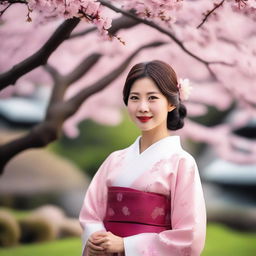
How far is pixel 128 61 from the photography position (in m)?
3.55

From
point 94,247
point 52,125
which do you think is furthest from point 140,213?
point 52,125

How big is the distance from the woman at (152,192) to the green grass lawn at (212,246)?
174cm

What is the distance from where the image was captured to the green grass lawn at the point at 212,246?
3.66m

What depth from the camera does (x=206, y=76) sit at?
13.5ft

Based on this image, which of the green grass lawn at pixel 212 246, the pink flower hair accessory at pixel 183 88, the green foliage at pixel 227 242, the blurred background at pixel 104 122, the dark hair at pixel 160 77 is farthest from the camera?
the green foliage at pixel 227 242

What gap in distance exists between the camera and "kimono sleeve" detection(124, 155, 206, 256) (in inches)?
72.9

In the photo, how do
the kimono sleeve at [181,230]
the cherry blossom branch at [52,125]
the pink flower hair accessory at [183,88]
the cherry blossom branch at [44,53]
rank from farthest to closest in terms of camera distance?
the cherry blossom branch at [52,125]
the cherry blossom branch at [44,53]
the pink flower hair accessory at [183,88]
the kimono sleeve at [181,230]

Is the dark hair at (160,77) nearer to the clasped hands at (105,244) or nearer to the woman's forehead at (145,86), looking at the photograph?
the woman's forehead at (145,86)

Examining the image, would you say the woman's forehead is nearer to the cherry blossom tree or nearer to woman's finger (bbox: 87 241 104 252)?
woman's finger (bbox: 87 241 104 252)

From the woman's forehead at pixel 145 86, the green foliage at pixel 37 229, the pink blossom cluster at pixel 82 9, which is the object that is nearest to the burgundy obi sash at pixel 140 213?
the woman's forehead at pixel 145 86

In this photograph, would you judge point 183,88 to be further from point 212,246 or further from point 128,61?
point 212,246

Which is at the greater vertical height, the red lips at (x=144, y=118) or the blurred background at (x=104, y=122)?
the blurred background at (x=104, y=122)

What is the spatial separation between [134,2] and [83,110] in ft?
4.19

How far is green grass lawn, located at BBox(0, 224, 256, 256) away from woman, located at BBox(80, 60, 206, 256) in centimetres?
174
